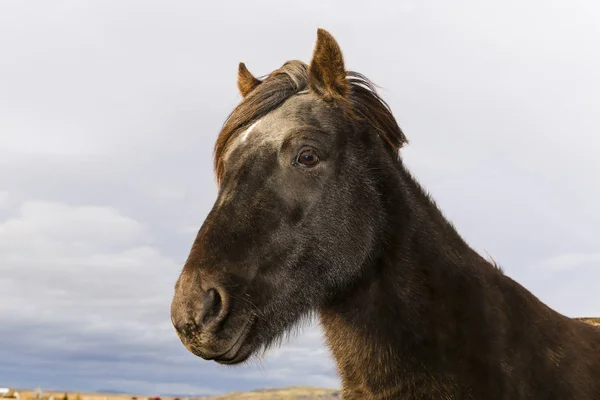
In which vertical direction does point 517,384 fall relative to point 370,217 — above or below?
below

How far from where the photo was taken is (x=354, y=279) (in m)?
5.78

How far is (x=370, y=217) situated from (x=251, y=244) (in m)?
1.11

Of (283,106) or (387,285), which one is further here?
(283,106)

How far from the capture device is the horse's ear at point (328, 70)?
620cm

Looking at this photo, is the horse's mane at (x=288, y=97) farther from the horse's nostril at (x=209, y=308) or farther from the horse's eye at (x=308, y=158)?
the horse's nostril at (x=209, y=308)

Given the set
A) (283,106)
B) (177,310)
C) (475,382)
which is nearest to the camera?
(177,310)

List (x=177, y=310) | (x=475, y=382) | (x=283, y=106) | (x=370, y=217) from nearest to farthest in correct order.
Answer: (x=177, y=310) < (x=475, y=382) < (x=370, y=217) < (x=283, y=106)

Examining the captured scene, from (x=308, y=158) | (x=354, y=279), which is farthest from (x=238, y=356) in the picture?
(x=308, y=158)

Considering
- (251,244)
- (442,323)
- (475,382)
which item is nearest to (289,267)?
(251,244)

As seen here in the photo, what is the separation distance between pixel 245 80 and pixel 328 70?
165cm

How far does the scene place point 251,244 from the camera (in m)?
5.55

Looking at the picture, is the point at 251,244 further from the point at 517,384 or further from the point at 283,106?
the point at 517,384

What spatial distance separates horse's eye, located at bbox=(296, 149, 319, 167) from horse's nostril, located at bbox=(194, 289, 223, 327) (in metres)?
1.45

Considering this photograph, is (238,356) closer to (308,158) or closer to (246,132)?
(308,158)
